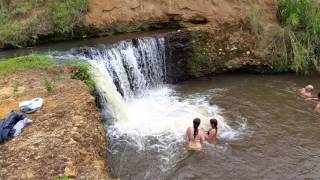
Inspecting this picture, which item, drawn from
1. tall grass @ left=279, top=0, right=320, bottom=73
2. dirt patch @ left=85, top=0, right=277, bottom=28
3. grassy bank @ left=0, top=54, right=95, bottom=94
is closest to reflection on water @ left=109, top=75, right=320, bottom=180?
tall grass @ left=279, top=0, right=320, bottom=73

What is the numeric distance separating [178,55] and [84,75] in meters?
3.72

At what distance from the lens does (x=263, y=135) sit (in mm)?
9297

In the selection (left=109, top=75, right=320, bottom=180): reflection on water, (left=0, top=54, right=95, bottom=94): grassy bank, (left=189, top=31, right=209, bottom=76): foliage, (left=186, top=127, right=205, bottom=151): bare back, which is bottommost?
(left=109, top=75, right=320, bottom=180): reflection on water

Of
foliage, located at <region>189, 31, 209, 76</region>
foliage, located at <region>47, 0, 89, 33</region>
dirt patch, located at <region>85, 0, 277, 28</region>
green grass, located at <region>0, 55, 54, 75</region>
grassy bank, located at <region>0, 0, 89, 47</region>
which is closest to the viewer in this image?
green grass, located at <region>0, 55, 54, 75</region>

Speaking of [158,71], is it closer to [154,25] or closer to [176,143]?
[154,25]

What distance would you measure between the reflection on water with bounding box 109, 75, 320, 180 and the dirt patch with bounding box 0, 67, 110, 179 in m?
1.22

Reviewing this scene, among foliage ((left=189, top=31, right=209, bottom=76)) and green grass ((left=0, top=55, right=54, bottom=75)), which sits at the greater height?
green grass ((left=0, top=55, right=54, bottom=75))

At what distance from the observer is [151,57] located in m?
12.6

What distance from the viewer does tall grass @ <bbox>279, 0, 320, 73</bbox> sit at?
41.8 feet

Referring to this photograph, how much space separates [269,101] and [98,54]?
14.4 feet

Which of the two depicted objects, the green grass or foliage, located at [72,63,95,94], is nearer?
foliage, located at [72,63,95,94]

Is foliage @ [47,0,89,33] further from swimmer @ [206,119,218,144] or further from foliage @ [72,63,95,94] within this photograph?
swimmer @ [206,119,218,144]

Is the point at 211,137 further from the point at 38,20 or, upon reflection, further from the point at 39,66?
the point at 38,20

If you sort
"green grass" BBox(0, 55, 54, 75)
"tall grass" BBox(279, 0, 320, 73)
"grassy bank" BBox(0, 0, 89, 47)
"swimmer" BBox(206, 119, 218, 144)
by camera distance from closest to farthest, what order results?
1. "swimmer" BBox(206, 119, 218, 144)
2. "green grass" BBox(0, 55, 54, 75)
3. "tall grass" BBox(279, 0, 320, 73)
4. "grassy bank" BBox(0, 0, 89, 47)
